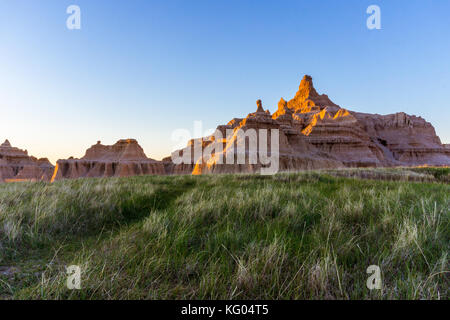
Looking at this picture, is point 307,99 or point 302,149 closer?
point 302,149

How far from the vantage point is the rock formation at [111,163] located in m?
65.9

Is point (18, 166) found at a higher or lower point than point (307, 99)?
lower

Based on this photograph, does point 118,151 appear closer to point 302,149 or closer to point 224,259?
point 302,149

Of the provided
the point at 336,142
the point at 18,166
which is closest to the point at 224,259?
the point at 336,142

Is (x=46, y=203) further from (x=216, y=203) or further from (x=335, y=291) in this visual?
(x=335, y=291)

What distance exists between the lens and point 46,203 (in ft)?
10.3

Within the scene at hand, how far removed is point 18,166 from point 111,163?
44.0 m

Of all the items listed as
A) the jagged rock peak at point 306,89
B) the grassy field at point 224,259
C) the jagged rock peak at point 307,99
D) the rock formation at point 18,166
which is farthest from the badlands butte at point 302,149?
the grassy field at point 224,259

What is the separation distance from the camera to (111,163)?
69.2 meters

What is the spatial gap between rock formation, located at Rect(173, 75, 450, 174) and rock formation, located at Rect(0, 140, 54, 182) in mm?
55528

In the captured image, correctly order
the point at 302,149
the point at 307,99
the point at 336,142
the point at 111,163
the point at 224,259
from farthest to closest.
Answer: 1. the point at 307,99
2. the point at 111,163
3. the point at 336,142
4. the point at 302,149
5. the point at 224,259

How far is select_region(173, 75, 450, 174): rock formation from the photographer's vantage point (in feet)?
116
